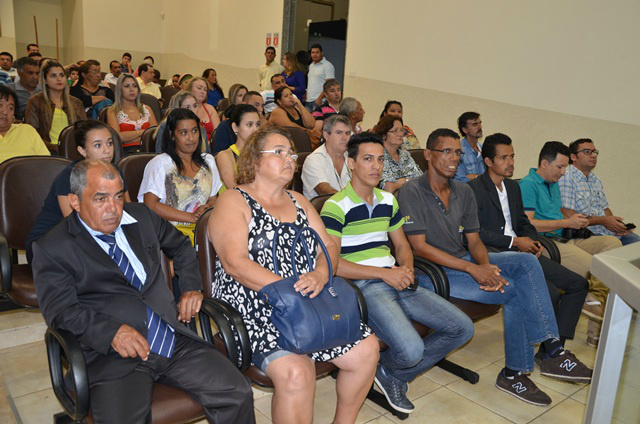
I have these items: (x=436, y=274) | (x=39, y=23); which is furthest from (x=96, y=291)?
(x=39, y=23)

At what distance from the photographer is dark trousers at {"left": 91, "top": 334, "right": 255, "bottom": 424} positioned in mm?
1683

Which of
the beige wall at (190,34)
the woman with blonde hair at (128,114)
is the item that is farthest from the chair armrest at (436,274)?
the beige wall at (190,34)

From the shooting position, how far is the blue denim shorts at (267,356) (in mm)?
2027

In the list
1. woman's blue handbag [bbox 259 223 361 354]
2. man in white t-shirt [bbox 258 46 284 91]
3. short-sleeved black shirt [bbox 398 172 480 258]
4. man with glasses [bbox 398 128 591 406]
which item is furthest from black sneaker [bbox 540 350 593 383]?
man in white t-shirt [bbox 258 46 284 91]

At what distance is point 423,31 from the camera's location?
23.6ft

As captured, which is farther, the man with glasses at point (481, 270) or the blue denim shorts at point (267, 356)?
the man with glasses at point (481, 270)

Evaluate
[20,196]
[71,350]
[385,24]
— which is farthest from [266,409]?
[385,24]

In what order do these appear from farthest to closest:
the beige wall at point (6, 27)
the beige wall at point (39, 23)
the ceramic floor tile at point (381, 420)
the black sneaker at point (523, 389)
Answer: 1. the beige wall at point (39, 23)
2. the beige wall at point (6, 27)
3. the black sneaker at point (523, 389)
4. the ceramic floor tile at point (381, 420)

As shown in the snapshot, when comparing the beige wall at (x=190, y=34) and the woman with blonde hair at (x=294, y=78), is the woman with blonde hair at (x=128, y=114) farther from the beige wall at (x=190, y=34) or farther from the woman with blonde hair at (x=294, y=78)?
the beige wall at (x=190, y=34)

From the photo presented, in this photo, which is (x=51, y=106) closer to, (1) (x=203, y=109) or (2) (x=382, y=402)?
(1) (x=203, y=109)

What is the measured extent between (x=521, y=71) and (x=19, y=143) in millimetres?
5080

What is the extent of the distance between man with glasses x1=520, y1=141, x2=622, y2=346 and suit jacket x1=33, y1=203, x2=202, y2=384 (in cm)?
267

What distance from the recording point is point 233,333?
1.98 m

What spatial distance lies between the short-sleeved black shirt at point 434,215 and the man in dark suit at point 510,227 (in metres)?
0.33
